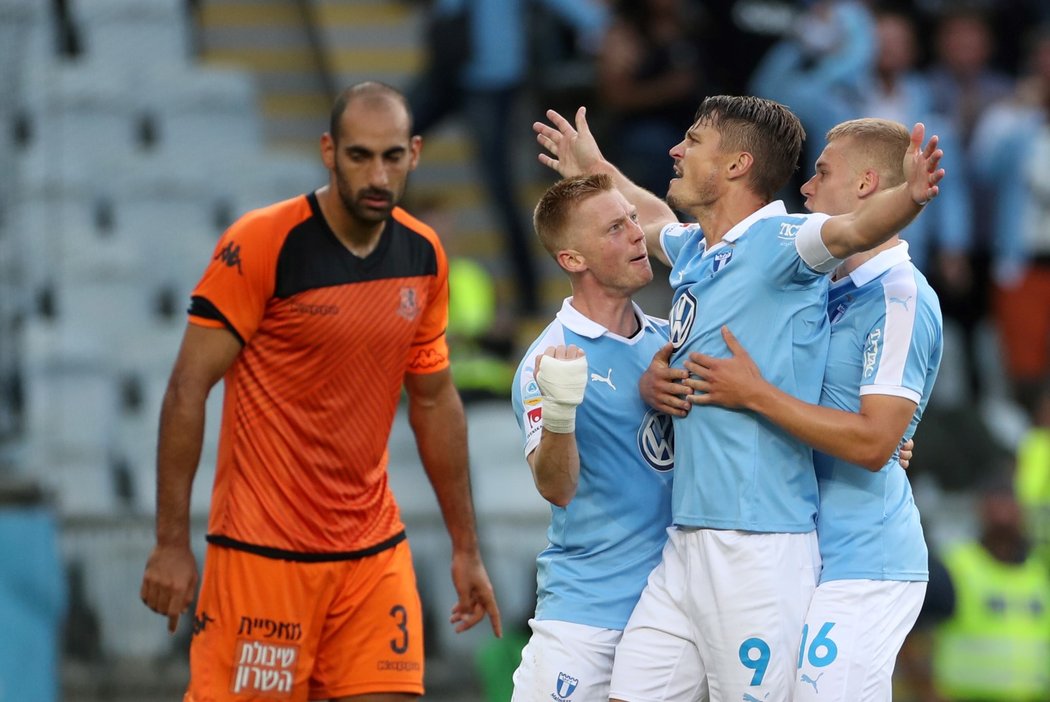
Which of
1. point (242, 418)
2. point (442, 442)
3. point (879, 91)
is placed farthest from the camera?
point (879, 91)

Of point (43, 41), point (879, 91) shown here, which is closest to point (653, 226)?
point (879, 91)

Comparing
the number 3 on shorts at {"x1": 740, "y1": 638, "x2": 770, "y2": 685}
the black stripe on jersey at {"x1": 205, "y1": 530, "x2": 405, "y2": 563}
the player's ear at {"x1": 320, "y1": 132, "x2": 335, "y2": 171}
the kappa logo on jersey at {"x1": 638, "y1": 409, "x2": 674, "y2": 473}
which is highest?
the player's ear at {"x1": 320, "y1": 132, "x2": 335, "y2": 171}

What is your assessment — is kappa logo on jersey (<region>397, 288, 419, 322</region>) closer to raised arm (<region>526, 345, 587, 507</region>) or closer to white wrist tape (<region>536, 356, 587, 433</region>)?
raised arm (<region>526, 345, 587, 507</region>)

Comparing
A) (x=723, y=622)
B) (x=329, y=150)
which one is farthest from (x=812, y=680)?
(x=329, y=150)

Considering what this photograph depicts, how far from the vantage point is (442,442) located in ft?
20.2

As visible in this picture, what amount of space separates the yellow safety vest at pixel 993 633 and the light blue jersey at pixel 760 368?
16.0 ft

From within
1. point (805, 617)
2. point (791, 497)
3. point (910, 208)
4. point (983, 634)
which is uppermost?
point (910, 208)

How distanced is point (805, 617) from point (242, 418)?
6.45 feet

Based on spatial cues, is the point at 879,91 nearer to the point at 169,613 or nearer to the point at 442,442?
the point at 442,442

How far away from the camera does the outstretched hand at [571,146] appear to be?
19.0ft

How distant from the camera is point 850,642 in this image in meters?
4.90

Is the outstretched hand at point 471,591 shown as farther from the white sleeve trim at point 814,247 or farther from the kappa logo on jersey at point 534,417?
the white sleeve trim at point 814,247

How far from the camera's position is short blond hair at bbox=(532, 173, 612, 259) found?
216 inches

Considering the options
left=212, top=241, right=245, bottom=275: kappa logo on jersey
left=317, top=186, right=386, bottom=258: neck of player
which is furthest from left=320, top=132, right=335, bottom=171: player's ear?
left=212, top=241, right=245, bottom=275: kappa logo on jersey
